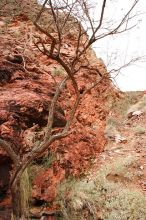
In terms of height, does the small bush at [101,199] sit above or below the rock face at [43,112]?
below

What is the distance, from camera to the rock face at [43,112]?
25.5 feet

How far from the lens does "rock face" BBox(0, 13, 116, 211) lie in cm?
779

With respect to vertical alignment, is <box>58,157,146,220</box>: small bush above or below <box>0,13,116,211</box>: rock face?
below

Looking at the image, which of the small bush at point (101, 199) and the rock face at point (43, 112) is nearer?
the small bush at point (101, 199)

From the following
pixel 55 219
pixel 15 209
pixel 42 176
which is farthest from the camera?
pixel 42 176

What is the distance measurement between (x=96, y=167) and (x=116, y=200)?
127cm

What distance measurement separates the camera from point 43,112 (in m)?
8.27

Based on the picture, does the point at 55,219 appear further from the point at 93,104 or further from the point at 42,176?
the point at 93,104

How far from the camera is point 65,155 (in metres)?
8.52

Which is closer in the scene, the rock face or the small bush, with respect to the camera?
the small bush

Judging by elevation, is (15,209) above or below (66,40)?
below

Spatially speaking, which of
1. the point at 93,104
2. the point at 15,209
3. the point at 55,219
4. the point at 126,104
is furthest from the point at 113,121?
the point at 15,209

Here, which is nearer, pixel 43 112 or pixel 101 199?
pixel 101 199

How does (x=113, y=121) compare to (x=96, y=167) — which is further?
(x=113, y=121)
